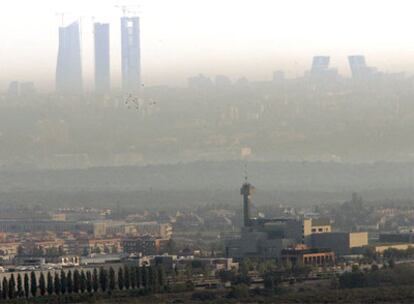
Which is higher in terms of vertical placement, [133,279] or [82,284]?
[133,279]

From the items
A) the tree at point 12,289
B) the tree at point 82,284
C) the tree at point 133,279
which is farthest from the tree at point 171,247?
the tree at point 12,289

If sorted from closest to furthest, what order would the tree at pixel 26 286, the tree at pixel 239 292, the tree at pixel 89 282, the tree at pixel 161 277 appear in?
the tree at pixel 26 286
the tree at pixel 239 292
the tree at pixel 89 282
the tree at pixel 161 277

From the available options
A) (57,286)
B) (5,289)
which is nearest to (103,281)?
(57,286)

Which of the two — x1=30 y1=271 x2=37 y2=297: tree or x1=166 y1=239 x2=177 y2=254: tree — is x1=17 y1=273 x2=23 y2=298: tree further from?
x1=166 y1=239 x2=177 y2=254: tree

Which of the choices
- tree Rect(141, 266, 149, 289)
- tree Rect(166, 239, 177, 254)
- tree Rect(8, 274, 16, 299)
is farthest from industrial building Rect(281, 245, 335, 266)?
tree Rect(8, 274, 16, 299)

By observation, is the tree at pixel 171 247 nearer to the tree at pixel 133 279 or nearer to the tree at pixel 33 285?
the tree at pixel 133 279

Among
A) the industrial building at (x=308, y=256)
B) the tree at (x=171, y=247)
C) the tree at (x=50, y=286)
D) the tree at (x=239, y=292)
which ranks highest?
the tree at (x=171, y=247)

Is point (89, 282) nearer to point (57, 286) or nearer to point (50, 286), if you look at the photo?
point (57, 286)

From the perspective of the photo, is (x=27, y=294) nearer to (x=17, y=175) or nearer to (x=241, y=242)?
(x=241, y=242)
